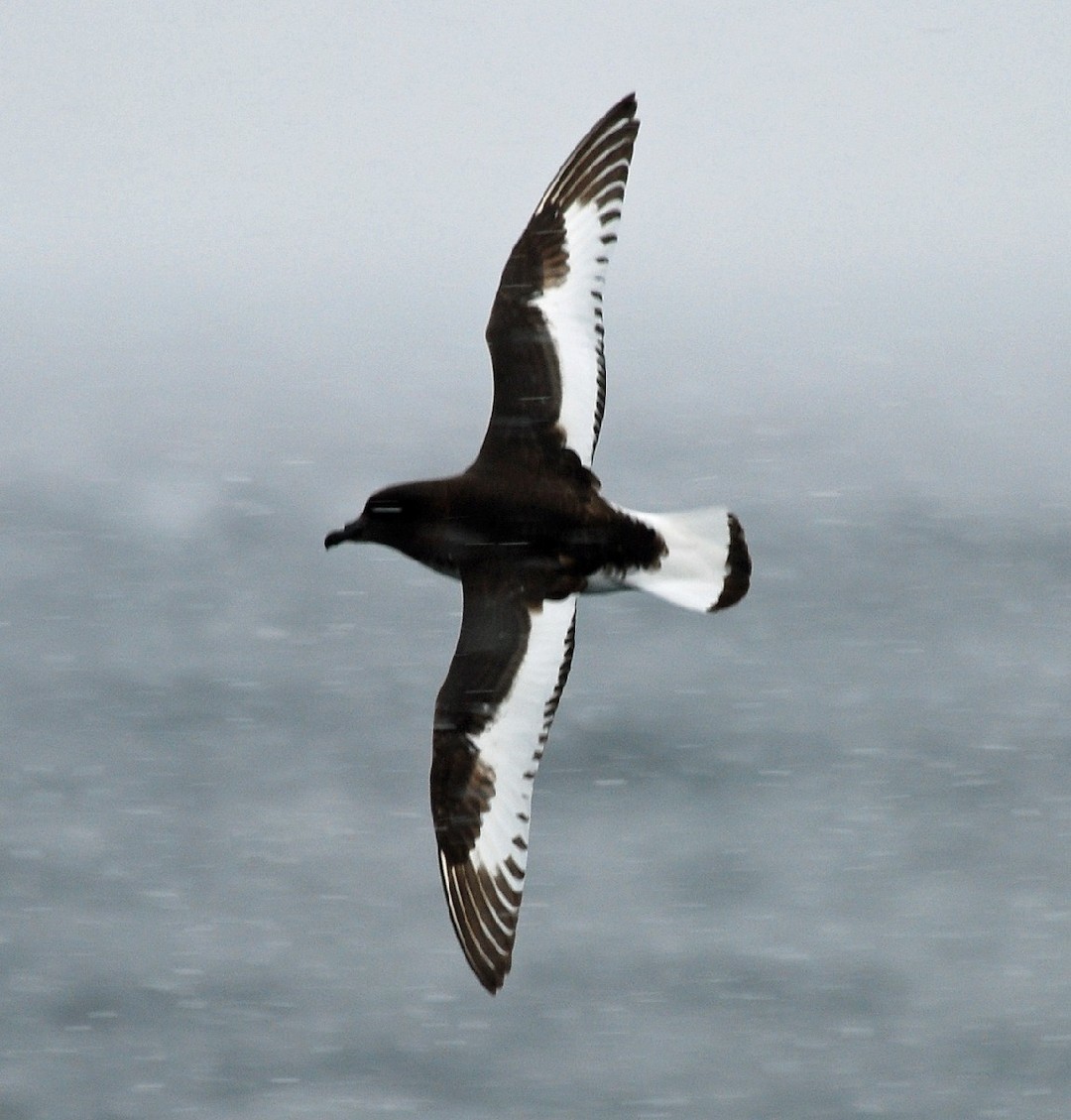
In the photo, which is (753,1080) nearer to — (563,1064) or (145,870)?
(563,1064)

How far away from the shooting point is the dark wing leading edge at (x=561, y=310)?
1026 cm

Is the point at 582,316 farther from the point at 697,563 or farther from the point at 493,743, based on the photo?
the point at 493,743

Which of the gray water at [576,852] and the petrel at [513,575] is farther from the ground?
the gray water at [576,852]

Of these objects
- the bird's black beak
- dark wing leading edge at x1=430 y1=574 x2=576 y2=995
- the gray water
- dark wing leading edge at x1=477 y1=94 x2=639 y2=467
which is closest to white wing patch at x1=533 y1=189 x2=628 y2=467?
dark wing leading edge at x1=477 y1=94 x2=639 y2=467

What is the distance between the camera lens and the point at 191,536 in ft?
182

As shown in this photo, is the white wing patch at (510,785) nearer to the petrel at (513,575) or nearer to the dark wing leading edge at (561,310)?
the petrel at (513,575)

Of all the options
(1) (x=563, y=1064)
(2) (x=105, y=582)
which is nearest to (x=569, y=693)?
(1) (x=563, y=1064)

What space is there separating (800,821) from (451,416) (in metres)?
34.8

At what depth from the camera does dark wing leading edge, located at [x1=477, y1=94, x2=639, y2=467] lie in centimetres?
1026

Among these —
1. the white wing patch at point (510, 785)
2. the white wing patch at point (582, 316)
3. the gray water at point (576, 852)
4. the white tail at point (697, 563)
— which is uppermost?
the gray water at point (576, 852)

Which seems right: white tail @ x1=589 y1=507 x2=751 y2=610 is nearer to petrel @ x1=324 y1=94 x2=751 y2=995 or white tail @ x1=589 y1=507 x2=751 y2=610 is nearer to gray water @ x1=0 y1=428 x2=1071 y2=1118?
petrel @ x1=324 y1=94 x2=751 y2=995

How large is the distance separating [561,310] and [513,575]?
4.45 ft

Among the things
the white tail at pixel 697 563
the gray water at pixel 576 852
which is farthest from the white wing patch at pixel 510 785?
the gray water at pixel 576 852

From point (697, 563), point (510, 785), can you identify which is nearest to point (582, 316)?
point (697, 563)
